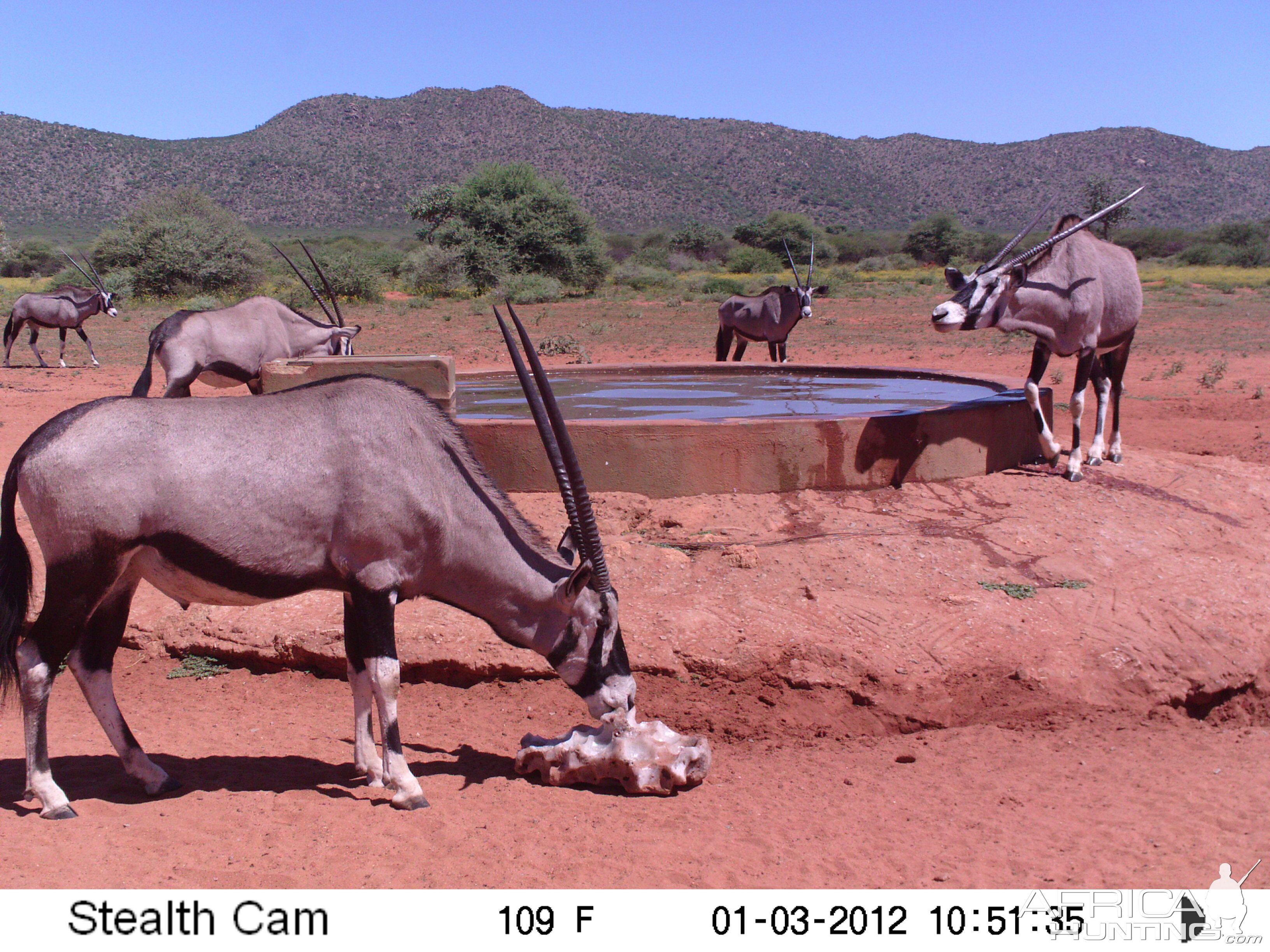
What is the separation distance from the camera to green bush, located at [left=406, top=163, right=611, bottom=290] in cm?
3609

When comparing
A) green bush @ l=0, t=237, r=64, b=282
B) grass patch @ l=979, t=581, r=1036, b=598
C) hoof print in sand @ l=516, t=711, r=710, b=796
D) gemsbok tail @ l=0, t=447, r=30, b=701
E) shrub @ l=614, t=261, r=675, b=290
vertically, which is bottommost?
hoof print in sand @ l=516, t=711, r=710, b=796

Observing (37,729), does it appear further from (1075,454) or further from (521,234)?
(521,234)

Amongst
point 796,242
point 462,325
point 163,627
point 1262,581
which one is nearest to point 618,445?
point 163,627

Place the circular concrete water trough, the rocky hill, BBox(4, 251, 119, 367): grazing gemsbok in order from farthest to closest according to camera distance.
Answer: the rocky hill
BBox(4, 251, 119, 367): grazing gemsbok
the circular concrete water trough

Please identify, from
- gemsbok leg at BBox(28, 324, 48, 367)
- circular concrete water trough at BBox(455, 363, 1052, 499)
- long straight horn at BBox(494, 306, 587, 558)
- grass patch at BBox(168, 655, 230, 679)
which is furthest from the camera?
gemsbok leg at BBox(28, 324, 48, 367)

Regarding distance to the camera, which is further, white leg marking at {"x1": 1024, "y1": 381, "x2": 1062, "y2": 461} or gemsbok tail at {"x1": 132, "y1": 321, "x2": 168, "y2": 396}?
gemsbok tail at {"x1": 132, "y1": 321, "x2": 168, "y2": 396}

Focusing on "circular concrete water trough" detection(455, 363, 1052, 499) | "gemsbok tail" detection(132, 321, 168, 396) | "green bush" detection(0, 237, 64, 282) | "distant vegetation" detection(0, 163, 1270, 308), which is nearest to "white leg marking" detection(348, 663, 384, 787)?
"circular concrete water trough" detection(455, 363, 1052, 499)

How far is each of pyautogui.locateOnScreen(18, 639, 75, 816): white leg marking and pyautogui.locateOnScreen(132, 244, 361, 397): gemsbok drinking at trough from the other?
16.2 feet

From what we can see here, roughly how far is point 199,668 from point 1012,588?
13.7 feet

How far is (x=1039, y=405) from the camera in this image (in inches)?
278

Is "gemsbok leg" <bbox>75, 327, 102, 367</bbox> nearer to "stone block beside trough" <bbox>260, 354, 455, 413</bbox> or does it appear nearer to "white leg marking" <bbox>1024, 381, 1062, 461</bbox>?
"stone block beside trough" <bbox>260, 354, 455, 413</bbox>

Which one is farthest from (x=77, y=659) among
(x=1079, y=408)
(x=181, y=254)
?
(x=181, y=254)
